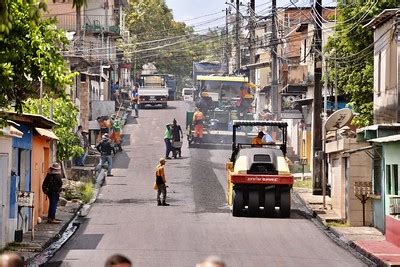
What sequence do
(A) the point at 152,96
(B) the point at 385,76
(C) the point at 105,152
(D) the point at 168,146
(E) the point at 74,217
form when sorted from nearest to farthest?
(E) the point at 74,217
(B) the point at 385,76
(C) the point at 105,152
(D) the point at 168,146
(A) the point at 152,96

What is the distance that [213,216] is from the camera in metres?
35.9

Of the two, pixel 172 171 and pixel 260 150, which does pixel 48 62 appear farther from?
pixel 172 171

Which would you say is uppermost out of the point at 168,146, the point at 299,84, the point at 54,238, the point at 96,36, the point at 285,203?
the point at 96,36

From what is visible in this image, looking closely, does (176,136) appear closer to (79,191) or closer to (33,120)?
(79,191)

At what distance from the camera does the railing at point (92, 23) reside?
89.1 metres

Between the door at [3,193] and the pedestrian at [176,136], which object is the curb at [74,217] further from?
the pedestrian at [176,136]

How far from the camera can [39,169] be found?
3584 centimetres

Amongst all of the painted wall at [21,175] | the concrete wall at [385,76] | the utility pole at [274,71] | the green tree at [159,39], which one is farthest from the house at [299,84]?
the green tree at [159,39]

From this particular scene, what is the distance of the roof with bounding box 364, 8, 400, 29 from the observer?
3750cm

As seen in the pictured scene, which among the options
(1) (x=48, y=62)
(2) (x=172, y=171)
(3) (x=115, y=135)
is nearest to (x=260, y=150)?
(2) (x=172, y=171)

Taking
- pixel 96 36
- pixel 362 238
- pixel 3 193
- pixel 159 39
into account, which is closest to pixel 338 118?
pixel 362 238

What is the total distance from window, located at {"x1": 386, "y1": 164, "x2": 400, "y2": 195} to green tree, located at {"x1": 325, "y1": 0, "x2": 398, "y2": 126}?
41.5 ft

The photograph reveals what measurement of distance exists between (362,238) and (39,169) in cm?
1038

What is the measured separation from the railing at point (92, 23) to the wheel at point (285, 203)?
53.8 metres
